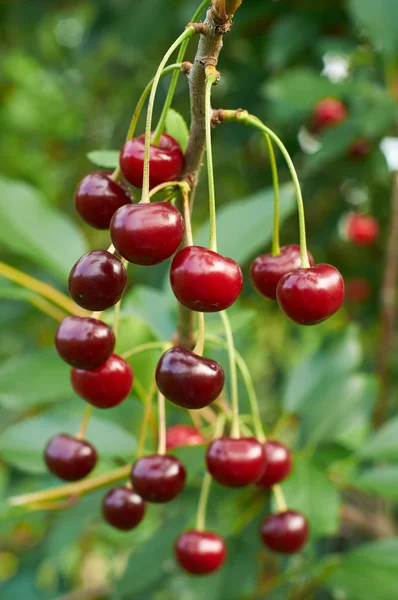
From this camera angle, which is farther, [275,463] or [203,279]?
[275,463]

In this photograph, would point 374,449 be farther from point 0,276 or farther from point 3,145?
point 3,145

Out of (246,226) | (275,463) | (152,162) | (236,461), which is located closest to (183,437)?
(275,463)

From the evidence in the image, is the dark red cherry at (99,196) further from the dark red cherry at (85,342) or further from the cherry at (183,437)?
the cherry at (183,437)

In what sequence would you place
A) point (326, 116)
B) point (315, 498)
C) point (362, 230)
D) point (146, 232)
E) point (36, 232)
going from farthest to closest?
point (362, 230)
point (326, 116)
point (36, 232)
point (315, 498)
point (146, 232)

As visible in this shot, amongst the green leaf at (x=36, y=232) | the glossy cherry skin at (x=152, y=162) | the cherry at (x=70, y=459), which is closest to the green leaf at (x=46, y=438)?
the cherry at (x=70, y=459)

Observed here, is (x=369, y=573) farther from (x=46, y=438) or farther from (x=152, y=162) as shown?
(x=152, y=162)

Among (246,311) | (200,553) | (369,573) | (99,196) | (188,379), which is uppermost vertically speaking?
(99,196)

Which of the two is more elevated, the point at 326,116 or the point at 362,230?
the point at 326,116
